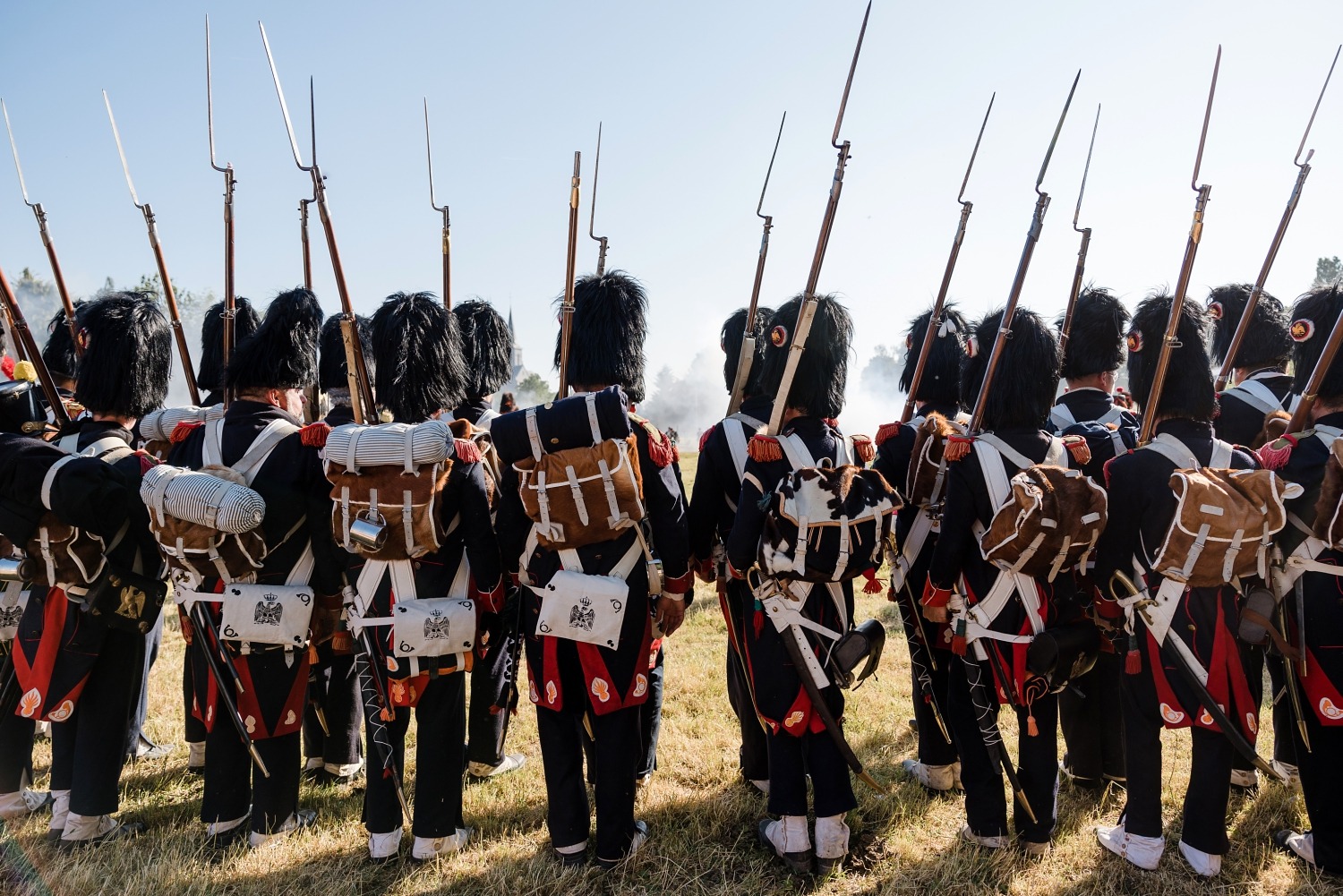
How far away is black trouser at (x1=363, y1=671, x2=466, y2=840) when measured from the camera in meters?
4.00

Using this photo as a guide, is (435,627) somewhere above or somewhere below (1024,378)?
below

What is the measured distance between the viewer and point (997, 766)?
13.2 feet

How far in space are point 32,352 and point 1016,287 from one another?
5533 millimetres

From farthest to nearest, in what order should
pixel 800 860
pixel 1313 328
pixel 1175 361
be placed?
pixel 1313 328 < pixel 1175 361 < pixel 800 860

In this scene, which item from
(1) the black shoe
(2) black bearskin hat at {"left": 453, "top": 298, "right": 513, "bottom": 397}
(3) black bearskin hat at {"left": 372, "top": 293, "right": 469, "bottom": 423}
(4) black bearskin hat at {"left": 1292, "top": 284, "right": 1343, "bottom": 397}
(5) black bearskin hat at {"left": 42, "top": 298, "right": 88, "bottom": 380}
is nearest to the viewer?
(1) the black shoe

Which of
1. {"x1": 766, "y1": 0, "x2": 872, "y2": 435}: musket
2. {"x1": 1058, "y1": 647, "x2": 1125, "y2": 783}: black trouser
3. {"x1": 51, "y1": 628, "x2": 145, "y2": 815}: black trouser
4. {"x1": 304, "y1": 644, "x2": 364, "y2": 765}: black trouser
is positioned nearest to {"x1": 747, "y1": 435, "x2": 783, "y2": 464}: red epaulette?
{"x1": 766, "y1": 0, "x2": 872, "y2": 435}: musket

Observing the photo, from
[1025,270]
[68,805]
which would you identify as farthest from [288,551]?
[1025,270]

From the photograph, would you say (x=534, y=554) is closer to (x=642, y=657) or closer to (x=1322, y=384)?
(x=642, y=657)

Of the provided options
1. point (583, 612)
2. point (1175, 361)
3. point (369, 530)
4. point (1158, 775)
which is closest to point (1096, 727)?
point (1158, 775)

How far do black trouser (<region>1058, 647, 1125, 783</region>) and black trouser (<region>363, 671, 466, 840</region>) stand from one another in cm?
326

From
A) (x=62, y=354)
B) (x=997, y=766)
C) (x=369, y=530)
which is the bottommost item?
(x=997, y=766)

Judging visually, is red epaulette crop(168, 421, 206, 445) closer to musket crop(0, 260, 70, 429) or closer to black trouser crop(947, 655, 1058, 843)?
musket crop(0, 260, 70, 429)

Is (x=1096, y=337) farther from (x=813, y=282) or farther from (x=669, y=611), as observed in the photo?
(x=669, y=611)

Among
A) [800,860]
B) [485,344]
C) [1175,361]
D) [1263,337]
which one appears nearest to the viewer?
[800,860]
